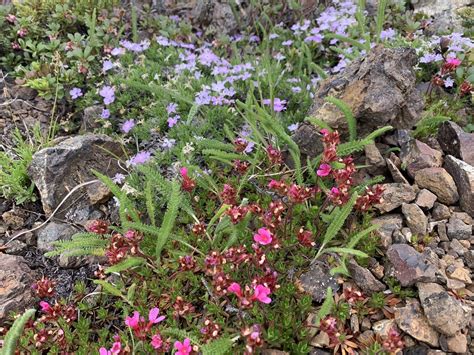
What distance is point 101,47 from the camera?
5.45m

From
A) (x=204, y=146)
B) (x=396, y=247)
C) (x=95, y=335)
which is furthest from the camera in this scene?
(x=204, y=146)

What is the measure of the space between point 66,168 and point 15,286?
1040 mm

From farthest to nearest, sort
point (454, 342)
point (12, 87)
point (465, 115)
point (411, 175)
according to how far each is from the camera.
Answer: point (12, 87), point (465, 115), point (411, 175), point (454, 342)

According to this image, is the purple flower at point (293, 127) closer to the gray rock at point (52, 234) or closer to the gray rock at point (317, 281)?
the gray rock at point (317, 281)

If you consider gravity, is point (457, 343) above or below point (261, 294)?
below

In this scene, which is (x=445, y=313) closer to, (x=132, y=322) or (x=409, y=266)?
(x=409, y=266)

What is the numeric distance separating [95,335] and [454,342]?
2205 millimetres

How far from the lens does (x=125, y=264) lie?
3.08 meters

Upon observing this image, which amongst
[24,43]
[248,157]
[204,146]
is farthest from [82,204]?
[24,43]

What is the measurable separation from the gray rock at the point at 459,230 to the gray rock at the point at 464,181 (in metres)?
0.15

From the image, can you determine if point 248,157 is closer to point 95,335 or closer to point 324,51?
point 95,335

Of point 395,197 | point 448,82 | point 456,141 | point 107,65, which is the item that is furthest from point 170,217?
point 448,82

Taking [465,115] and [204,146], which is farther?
[465,115]

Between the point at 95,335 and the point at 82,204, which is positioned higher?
the point at 82,204
